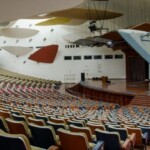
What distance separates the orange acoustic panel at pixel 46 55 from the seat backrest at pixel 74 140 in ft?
77.0

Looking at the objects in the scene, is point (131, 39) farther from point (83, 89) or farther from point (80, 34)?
point (80, 34)

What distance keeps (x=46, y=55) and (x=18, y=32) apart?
3.44 meters

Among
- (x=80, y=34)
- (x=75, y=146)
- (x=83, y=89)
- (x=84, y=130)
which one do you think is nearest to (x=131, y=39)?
(x=84, y=130)

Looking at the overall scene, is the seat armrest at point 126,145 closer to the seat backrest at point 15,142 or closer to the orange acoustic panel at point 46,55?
the seat backrest at point 15,142

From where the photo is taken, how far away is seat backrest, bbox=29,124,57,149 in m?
2.85

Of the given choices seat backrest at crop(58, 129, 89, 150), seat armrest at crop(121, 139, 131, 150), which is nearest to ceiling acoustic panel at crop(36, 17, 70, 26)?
seat armrest at crop(121, 139, 131, 150)

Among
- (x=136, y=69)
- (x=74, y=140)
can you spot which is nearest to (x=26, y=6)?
(x=74, y=140)

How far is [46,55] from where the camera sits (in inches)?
1025

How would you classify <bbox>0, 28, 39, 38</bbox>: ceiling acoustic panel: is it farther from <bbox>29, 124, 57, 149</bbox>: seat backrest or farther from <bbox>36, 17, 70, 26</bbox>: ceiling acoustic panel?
<bbox>29, 124, 57, 149</bbox>: seat backrest

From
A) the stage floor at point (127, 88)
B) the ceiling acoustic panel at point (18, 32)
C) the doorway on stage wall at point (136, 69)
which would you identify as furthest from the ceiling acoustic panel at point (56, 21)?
the stage floor at point (127, 88)

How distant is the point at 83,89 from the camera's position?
21.3 meters

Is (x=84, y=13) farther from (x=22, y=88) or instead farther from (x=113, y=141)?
(x=113, y=141)

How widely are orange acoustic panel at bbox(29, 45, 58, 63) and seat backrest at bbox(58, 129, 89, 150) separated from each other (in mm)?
23474

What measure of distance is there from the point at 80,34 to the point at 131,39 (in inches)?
663
